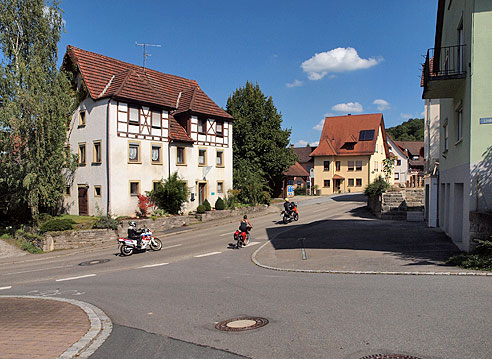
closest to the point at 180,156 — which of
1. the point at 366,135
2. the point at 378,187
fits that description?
the point at 378,187

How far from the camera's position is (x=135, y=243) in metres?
20.1

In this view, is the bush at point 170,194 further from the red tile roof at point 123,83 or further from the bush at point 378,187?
the bush at point 378,187

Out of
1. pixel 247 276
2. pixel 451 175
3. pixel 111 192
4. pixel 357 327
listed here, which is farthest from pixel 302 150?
pixel 357 327

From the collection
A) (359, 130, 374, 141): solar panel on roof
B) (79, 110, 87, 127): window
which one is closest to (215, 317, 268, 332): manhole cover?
(79, 110, 87, 127): window

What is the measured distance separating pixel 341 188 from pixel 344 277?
54.8 metres

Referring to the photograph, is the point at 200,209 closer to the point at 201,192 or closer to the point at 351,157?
the point at 201,192

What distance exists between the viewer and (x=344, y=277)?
1099 centimetres

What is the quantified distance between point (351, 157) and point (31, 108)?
158 feet

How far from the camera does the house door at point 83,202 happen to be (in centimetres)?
3039

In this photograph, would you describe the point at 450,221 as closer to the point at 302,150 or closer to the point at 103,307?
the point at 103,307

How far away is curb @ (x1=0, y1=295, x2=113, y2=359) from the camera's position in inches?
229

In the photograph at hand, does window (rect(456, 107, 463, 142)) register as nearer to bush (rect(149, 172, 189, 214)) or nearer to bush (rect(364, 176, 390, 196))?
bush (rect(364, 176, 390, 196))

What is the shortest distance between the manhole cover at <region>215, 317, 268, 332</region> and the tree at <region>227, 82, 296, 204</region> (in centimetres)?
3555

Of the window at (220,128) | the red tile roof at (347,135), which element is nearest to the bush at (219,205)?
the window at (220,128)
